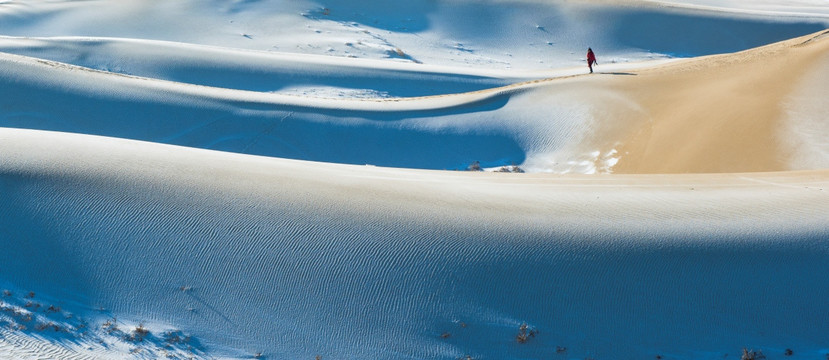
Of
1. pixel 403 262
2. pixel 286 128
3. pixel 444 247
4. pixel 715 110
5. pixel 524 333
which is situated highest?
pixel 715 110

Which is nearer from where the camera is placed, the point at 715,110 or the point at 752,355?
the point at 752,355

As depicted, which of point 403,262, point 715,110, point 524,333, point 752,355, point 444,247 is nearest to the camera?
point 752,355

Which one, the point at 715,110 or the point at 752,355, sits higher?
the point at 715,110

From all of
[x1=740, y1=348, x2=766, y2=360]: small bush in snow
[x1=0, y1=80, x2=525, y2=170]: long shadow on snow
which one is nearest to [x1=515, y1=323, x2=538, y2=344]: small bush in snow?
[x1=740, y1=348, x2=766, y2=360]: small bush in snow

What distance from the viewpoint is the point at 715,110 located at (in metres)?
16.1

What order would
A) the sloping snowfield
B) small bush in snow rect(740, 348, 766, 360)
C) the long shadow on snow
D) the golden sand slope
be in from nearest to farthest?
small bush in snow rect(740, 348, 766, 360), the sloping snowfield, the golden sand slope, the long shadow on snow

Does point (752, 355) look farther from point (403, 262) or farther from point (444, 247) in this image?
point (403, 262)

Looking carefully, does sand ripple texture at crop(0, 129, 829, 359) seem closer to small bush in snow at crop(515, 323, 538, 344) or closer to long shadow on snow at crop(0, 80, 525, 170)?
small bush in snow at crop(515, 323, 538, 344)

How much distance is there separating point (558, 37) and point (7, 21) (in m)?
21.4

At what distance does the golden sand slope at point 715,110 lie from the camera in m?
A: 14.8

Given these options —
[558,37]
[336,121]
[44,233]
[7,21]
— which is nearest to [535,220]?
[44,233]

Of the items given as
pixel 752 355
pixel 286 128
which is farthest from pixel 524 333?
pixel 286 128

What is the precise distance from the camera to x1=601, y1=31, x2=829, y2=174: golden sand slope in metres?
14.8

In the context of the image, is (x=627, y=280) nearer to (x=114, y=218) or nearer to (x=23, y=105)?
(x=114, y=218)
